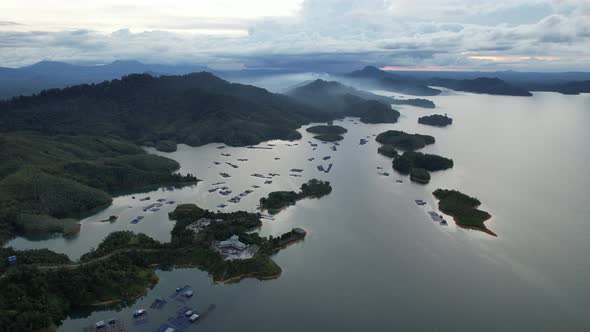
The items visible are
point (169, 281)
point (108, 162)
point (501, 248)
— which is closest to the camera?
point (169, 281)

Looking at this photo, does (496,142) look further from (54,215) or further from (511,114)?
(54,215)

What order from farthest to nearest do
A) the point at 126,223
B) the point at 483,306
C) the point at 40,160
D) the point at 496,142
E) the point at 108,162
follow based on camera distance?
1. the point at 496,142
2. the point at 108,162
3. the point at 40,160
4. the point at 126,223
5. the point at 483,306

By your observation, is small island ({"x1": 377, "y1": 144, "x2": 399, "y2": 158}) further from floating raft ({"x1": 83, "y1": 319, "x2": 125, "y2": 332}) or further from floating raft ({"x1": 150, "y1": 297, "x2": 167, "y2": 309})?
floating raft ({"x1": 83, "y1": 319, "x2": 125, "y2": 332})

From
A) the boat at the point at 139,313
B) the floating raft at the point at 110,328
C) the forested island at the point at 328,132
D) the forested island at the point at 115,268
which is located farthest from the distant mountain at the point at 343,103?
the floating raft at the point at 110,328

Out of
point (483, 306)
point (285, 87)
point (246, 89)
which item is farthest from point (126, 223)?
point (285, 87)

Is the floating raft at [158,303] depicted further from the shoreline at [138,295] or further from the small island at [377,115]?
the small island at [377,115]

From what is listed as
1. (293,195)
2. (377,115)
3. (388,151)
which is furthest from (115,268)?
(377,115)

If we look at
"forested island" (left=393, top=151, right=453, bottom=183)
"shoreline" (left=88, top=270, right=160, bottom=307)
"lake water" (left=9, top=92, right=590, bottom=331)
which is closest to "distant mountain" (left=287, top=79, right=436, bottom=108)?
"forested island" (left=393, top=151, right=453, bottom=183)
